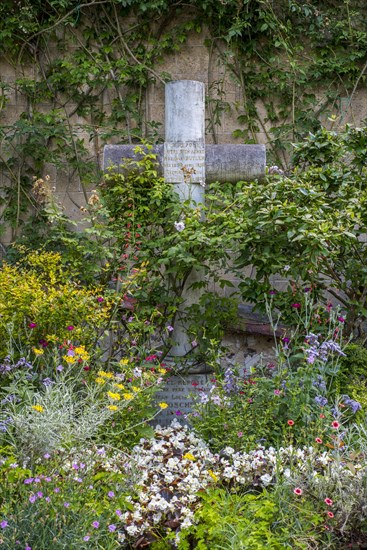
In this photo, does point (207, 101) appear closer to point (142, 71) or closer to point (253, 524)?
point (142, 71)

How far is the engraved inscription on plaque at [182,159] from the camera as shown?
4602 millimetres

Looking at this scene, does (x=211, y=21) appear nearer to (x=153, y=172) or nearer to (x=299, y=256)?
(x=153, y=172)

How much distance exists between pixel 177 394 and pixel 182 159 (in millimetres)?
1379

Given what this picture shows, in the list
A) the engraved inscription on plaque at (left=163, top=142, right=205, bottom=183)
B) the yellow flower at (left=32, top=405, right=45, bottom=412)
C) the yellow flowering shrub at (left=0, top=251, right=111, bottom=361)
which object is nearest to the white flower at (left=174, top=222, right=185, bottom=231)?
the engraved inscription on plaque at (left=163, top=142, right=205, bottom=183)

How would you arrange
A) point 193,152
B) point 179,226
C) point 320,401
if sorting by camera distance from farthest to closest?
point 193,152
point 179,226
point 320,401

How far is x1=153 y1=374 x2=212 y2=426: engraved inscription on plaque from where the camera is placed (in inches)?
171

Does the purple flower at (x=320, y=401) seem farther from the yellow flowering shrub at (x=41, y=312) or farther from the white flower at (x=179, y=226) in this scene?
the white flower at (x=179, y=226)

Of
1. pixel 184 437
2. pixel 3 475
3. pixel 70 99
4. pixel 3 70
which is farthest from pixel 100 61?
pixel 3 475

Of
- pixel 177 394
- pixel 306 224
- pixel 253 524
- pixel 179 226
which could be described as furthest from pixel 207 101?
pixel 253 524

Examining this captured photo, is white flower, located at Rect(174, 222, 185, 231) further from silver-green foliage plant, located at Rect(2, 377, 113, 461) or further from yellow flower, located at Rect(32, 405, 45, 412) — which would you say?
yellow flower, located at Rect(32, 405, 45, 412)

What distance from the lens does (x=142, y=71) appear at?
629cm

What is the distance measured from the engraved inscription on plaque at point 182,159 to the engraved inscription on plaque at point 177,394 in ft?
3.83

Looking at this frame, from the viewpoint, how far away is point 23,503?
256 cm

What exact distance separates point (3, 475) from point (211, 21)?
458 centimetres
